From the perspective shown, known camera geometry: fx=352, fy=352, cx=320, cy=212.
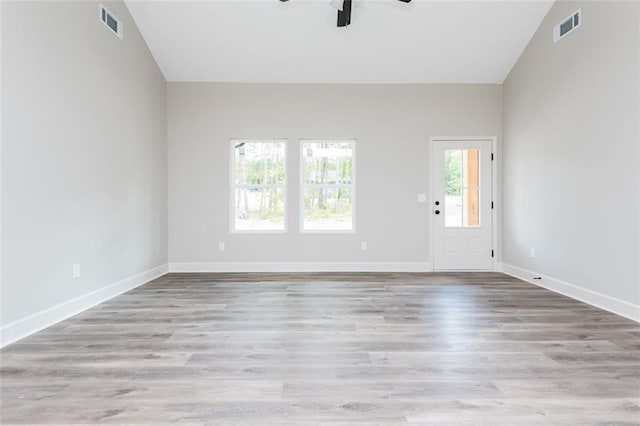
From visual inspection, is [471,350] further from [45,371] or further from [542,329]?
[45,371]

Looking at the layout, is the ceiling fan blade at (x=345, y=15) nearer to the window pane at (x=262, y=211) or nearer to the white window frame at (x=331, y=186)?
the white window frame at (x=331, y=186)

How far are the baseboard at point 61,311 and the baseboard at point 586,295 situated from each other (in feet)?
16.6

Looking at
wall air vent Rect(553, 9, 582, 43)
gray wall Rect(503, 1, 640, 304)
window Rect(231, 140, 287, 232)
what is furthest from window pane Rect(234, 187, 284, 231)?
wall air vent Rect(553, 9, 582, 43)

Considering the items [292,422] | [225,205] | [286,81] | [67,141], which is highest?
[286,81]

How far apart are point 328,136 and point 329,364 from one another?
4.03 metres

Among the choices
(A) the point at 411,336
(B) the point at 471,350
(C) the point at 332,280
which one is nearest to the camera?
(B) the point at 471,350

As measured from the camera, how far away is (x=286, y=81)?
5531 mm

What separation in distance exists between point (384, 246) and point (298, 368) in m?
3.67

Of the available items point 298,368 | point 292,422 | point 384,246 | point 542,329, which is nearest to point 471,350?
point 542,329

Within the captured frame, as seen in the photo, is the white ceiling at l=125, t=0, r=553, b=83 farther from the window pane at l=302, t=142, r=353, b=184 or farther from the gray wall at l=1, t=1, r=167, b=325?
the window pane at l=302, t=142, r=353, b=184

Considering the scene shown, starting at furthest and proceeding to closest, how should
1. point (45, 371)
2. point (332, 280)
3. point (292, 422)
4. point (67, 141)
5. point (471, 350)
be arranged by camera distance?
point (332, 280), point (67, 141), point (471, 350), point (45, 371), point (292, 422)

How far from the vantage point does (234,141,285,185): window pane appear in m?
5.70

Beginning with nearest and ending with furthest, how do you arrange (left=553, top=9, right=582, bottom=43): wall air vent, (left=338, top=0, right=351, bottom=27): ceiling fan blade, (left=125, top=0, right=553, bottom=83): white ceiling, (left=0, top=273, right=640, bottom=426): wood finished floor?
A: 1. (left=0, top=273, right=640, bottom=426): wood finished floor
2. (left=553, top=9, right=582, bottom=43): wall air vent
3. (left=338, top=0, right=351, bottom=27): ceiling fan blade
4. (left=125, top=0, right=553, bottom=83): white ceiling

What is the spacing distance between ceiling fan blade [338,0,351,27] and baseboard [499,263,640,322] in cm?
400
